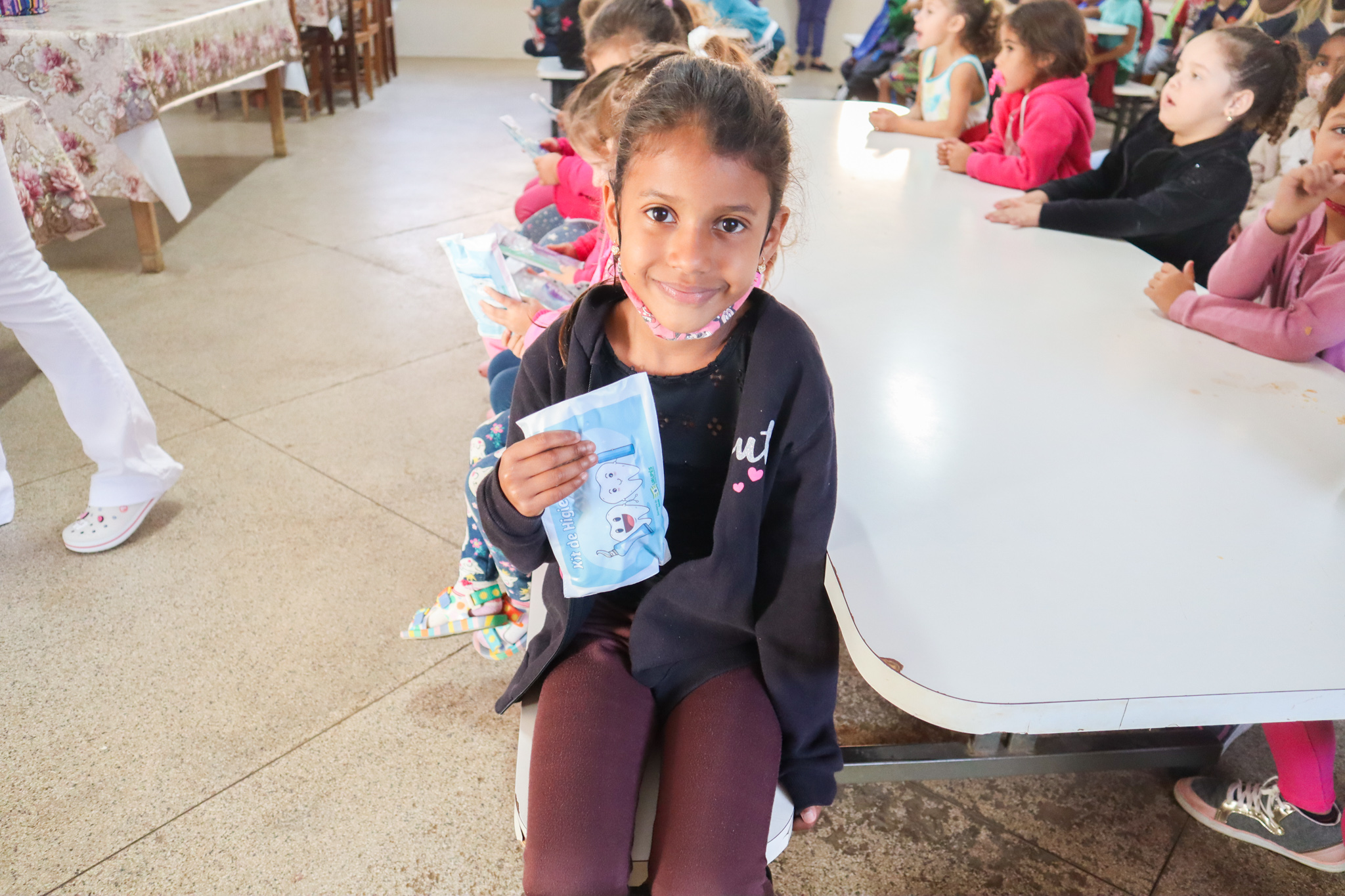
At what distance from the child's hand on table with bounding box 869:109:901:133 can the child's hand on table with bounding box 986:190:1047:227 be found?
892 mm

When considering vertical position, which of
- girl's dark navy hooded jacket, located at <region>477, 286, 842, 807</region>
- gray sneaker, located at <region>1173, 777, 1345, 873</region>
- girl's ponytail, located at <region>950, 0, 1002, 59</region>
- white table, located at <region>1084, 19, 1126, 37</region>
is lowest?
gray sneaker, located at <region>1173, 777, 1345, 873</region>

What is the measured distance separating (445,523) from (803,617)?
1209mm

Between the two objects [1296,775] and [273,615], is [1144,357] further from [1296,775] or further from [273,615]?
[273,615]

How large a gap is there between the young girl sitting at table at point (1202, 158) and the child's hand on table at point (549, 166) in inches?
41.6

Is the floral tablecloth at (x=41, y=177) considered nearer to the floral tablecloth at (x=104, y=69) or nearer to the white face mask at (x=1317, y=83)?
the floral tablecloth at (x=104, y=69)

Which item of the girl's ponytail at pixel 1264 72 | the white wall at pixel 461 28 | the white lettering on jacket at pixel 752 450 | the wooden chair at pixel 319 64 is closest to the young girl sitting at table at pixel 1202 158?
the girl's ponytail at pixel 1264 72

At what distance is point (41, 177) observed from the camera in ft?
7.38

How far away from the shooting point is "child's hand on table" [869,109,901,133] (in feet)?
8.86

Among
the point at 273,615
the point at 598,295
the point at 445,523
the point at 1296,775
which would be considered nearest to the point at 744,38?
the point at 445,523

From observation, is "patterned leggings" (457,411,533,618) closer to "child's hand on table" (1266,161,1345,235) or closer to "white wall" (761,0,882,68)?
"child's hand on table" (1266,161,1345,235)

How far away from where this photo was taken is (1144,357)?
1.28 meters

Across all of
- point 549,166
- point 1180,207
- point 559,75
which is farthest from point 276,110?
point 1180,207

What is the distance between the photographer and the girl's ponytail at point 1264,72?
1.74 m

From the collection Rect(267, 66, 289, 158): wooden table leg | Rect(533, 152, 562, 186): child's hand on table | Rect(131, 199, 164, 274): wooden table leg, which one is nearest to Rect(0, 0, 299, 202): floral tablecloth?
Rect(131, 199, 164, 274): wooden table leg
